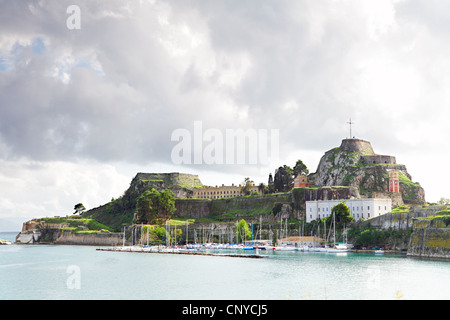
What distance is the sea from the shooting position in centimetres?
3622

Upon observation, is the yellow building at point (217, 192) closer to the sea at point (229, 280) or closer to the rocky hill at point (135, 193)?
the rocky hill at point (135, 193)

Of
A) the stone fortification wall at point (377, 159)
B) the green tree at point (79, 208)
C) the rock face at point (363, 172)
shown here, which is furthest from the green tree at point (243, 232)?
→ the green tree at point (79, 208)

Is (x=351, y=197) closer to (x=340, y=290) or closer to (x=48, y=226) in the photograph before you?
(x=340, y=290)

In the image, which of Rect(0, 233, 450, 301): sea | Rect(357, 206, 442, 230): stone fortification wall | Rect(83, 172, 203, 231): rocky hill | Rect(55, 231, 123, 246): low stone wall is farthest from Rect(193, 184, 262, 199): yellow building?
Rect(0, 233, 450, 301): sea

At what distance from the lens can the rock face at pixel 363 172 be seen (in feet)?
356

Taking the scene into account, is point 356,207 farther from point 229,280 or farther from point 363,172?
point 229,280

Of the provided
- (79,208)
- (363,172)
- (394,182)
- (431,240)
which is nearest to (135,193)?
(79,208)

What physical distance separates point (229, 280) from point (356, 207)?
58484mm

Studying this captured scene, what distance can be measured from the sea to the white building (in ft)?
113

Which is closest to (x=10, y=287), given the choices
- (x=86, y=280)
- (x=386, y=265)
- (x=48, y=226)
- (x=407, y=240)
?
(x=86, y=280)

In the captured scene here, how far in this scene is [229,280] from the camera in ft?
146

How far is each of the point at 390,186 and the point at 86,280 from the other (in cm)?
8145

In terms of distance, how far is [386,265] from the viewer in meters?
55.9

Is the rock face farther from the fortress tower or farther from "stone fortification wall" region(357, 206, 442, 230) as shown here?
"stone fortification wall" region(357, 206, 442, 230)
